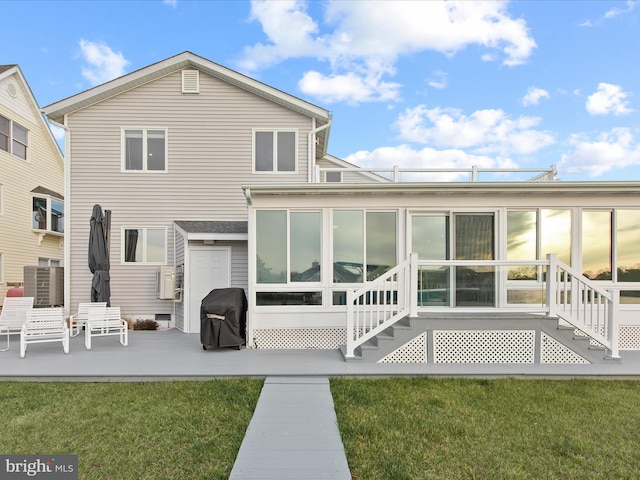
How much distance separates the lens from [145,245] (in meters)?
10.3

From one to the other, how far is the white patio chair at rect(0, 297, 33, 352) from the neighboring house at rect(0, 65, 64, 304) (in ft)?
21.8

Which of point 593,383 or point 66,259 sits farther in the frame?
point 66,259

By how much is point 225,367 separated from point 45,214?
1393 cm

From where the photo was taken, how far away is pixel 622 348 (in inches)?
276

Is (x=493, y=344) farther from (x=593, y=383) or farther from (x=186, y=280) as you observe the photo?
(x=186, y=280)

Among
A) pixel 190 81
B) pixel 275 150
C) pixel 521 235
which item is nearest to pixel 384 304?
pixel 521 235

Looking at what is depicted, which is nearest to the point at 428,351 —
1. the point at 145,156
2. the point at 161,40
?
the point at 145,156

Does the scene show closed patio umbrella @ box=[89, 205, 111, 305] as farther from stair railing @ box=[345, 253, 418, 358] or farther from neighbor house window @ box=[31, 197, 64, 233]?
neighbor house window @ box=[31, 197, 64, 233]

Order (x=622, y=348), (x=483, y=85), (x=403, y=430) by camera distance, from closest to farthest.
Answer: (x=403, y=430), (x=622, y=348), (x=483, y=85)

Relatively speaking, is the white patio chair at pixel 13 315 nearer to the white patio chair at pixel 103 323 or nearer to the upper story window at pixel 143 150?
the white patio chair at pixel 103 323

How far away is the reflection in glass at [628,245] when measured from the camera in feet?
23.3

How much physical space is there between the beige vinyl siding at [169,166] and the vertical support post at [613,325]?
736cm

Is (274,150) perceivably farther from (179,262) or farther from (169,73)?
(179,262)

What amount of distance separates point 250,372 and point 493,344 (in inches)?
154
